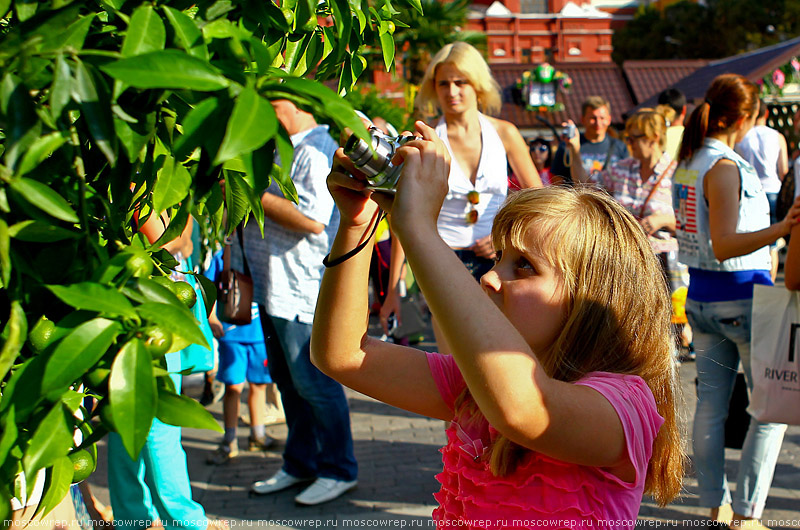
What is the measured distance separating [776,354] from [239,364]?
115 inches

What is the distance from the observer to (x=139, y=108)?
90 cm

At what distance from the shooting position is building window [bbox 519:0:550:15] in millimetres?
70688

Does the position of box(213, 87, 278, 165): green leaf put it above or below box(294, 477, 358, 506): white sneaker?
above

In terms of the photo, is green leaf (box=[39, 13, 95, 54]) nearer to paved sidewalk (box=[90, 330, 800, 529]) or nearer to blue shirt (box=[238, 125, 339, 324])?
blue shirt (box=[238, 125, 339, 324])

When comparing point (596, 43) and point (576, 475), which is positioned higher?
point (596, 43)

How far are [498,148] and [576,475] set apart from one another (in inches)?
99.3

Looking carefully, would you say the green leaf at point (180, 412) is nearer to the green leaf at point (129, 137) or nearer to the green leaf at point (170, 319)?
the green leaf at point (170, 319)

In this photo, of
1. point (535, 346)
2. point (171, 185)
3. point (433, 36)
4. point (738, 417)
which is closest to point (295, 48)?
point (171, 185)

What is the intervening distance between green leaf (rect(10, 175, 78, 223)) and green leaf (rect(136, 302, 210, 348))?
0.40ft

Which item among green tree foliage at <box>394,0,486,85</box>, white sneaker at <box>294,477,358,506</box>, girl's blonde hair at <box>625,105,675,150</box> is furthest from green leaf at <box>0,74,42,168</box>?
green tree foliage at <box>394,0,486,85</box>

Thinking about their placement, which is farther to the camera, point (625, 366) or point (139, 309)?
point (625, 366)

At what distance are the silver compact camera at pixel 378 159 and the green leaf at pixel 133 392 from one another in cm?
57

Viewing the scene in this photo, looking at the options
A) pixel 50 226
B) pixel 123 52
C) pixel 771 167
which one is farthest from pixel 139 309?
pixel 771 167

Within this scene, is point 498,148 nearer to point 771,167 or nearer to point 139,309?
point 139,309
